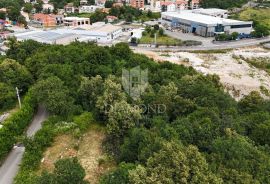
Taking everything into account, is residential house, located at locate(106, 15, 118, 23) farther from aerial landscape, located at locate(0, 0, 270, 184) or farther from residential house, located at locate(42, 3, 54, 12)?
aerial landscape, located at locate(0, 0, 270, 184)

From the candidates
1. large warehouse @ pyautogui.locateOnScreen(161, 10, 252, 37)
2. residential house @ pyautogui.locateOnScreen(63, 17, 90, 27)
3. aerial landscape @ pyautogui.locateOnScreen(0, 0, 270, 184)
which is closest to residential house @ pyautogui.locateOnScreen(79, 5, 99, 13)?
residential house @ pyautogui.locateOnScreen(63, 17, 90, 27)

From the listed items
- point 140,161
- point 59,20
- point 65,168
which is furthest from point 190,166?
point 59,20

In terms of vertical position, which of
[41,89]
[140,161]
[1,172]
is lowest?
[1,172]

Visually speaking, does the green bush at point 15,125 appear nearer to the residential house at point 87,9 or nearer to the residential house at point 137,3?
the residential house at point 87,9

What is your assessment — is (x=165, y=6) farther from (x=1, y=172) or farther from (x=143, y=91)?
(x=1, y=172)

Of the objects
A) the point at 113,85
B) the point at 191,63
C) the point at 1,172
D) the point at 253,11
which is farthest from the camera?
the point at 253,11

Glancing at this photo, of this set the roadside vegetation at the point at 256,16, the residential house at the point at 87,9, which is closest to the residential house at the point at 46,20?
the residential house at the point at 87,9
